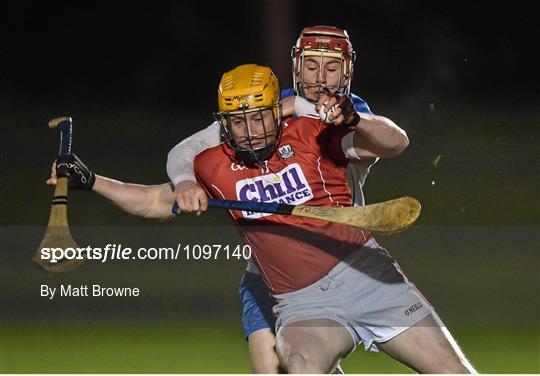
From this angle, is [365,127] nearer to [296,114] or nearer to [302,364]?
[296,114]

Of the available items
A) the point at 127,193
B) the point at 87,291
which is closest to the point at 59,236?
the point at 127,193

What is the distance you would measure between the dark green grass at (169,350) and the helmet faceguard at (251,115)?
1.86 m

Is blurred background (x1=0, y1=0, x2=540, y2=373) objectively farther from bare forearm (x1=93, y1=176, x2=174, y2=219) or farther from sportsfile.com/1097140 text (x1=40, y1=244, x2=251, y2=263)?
bare forearm (x1=93, y1=176, x2=174, y2=219)

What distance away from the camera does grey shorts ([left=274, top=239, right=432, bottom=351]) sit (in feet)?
12.3

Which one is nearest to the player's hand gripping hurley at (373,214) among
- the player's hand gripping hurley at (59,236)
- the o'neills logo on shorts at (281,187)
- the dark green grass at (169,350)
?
the o'neills logo on shorts at (281,187)

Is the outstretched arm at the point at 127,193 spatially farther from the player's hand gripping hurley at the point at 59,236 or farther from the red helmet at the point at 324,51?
the red helmet at the point at 324,51

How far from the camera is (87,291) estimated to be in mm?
7285

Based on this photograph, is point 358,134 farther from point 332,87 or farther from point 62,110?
point 62,110

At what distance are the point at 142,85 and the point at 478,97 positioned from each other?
A: 2.78m

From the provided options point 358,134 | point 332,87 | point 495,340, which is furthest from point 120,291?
point 358,134

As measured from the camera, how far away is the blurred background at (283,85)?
801 centimetres

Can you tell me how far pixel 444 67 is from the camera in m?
8.87

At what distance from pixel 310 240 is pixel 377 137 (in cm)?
47

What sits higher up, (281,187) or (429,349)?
(281,187)
